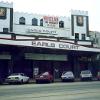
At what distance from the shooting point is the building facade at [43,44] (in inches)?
1998

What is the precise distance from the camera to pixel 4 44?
157 ft

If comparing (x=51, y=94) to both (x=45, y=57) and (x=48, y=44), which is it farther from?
(x=45, y=57)

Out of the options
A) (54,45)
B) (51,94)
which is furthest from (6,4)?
(51,94)

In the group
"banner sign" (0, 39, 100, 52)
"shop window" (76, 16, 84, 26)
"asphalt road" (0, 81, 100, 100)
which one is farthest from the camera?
"shop window" (76, 16, 84, 26)

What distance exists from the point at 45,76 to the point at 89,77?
9.77 metres

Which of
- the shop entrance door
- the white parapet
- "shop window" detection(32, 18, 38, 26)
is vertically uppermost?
the white parapet

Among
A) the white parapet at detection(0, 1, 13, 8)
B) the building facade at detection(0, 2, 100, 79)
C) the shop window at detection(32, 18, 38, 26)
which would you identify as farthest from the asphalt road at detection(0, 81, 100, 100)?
the shop window at detection(32, 18, 38, 26)

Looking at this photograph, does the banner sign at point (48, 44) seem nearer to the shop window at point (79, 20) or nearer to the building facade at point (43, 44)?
the building facade at point (43, 44)

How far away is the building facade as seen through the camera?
50.8 meters

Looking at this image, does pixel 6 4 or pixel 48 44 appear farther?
pixel 6 4

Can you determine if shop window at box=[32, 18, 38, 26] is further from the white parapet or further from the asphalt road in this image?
the asphalt road

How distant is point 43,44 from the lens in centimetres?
5216

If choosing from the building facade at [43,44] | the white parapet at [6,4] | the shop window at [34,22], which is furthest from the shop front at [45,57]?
the white parapet at [6,4]

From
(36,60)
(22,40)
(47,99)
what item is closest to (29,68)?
(36,60)
